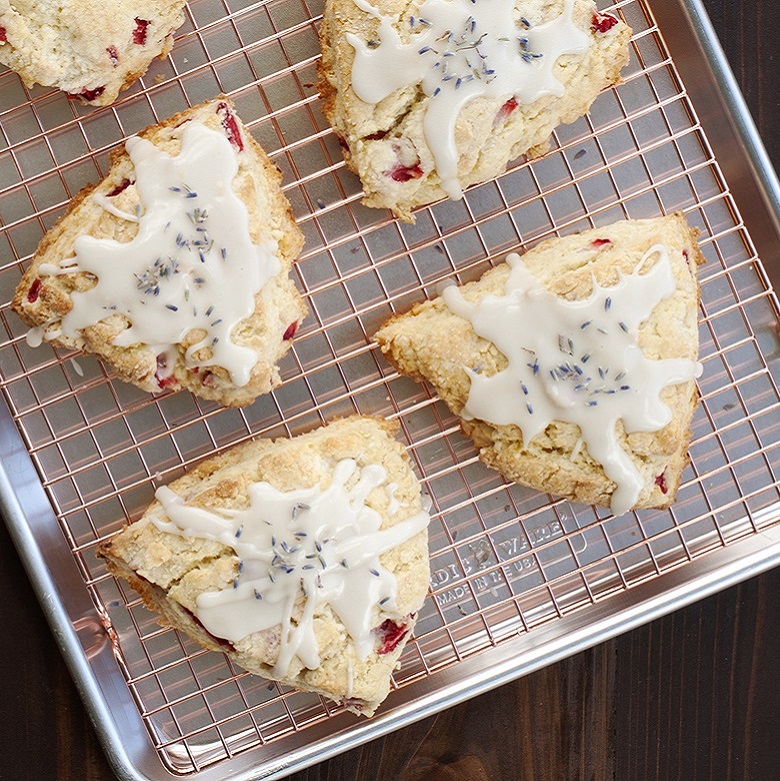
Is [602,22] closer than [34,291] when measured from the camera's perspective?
Result: No

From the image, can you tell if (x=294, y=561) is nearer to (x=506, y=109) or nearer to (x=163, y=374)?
(x=163, y=374)

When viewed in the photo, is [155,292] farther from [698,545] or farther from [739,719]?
[739,719]

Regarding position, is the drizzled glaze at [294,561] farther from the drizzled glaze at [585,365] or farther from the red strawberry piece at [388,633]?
the drizzled glaze at [585,365]

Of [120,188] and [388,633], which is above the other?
[120,188]

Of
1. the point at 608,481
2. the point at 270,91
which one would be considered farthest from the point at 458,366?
the point at 270,91

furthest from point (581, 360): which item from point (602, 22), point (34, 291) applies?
point (34, 291)

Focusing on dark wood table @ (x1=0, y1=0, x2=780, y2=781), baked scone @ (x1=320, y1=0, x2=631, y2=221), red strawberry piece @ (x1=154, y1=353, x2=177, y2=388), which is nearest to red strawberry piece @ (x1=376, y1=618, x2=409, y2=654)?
dark wood table @ (x1=0, y1=0, x2=780, y2=781)

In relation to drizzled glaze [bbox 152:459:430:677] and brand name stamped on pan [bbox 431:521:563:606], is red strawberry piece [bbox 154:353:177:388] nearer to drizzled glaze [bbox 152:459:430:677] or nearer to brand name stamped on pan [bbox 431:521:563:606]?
drizzled glaze [bbox 152:459:430:677]

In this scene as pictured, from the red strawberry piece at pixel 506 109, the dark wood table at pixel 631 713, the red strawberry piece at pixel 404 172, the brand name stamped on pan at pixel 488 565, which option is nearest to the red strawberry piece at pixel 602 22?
the red strawberry piece at pixel 506 109
